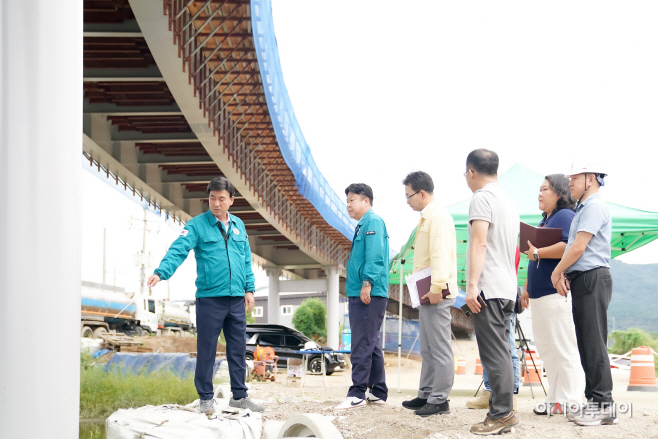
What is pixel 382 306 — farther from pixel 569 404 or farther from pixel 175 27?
pixel 175 27

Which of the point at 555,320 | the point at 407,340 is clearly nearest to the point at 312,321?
the point at 407,340

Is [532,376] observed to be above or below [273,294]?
below

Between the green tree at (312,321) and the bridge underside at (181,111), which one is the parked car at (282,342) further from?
the green tree at (312,321)

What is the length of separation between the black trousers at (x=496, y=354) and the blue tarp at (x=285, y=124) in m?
6.05

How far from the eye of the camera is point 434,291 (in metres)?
4.96

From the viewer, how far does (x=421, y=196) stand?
5.42 meters

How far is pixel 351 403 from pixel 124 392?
3255 millimetres

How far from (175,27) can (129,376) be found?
484 centimetres

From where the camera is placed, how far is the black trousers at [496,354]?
13.2ft

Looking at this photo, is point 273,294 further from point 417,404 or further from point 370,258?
point 417,404

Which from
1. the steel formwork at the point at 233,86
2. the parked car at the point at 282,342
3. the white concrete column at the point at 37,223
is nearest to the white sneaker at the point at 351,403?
the white concrete column at the point at 37,223

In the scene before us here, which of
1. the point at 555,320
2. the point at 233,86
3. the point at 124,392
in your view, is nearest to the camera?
the point at 555,320

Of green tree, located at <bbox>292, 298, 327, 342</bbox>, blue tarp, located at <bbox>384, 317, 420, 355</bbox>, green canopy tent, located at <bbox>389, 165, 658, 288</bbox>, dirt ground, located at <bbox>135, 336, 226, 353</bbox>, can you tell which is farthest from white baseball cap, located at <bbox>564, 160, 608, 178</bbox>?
green tree, located at <bbox>292, 298, 327, 342</bbox>

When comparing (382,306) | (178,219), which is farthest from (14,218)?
(178,219)
